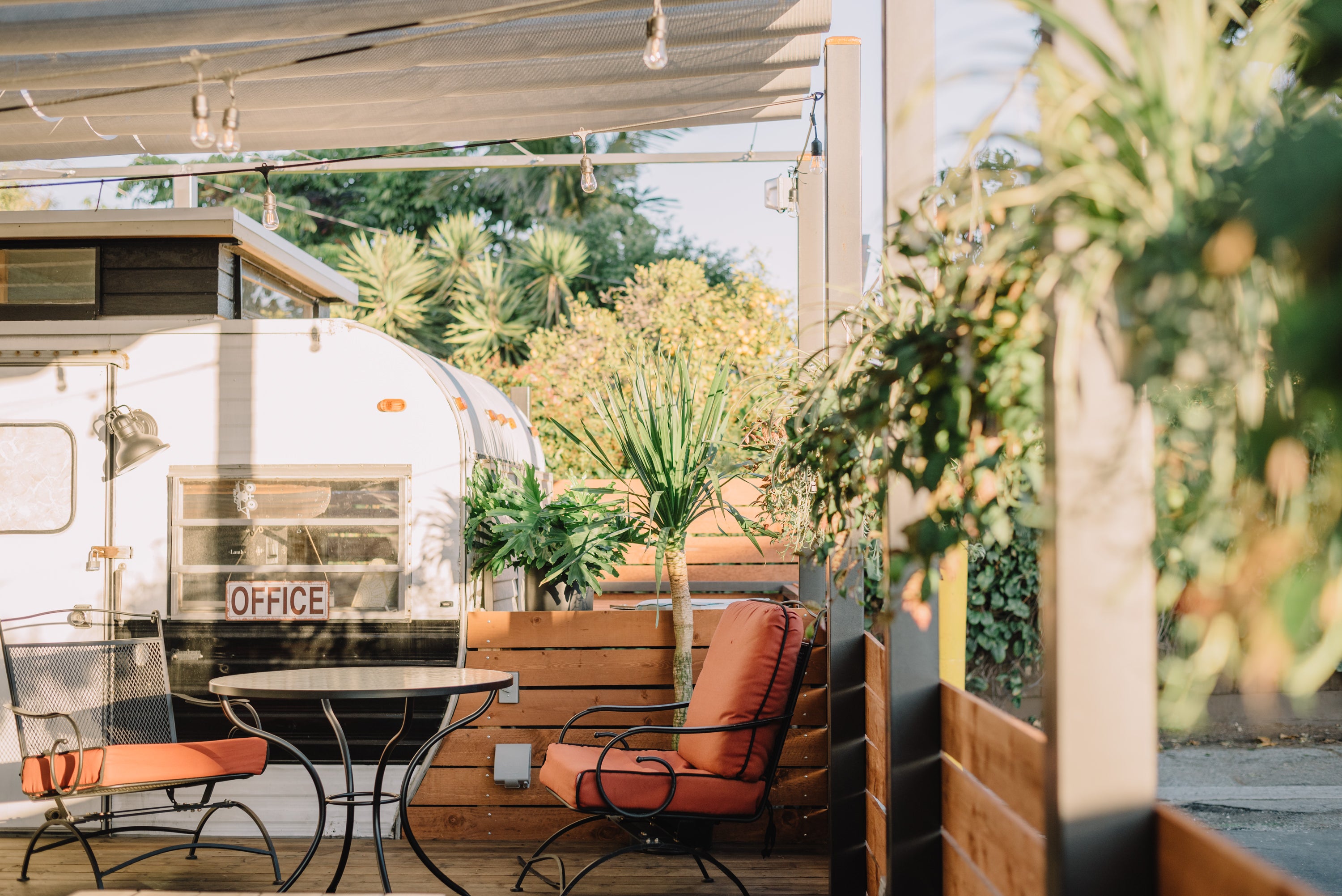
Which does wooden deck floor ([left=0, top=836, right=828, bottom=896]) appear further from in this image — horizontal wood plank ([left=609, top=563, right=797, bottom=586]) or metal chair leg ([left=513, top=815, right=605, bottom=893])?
horizontal wood plank ([left=609, top=563, right=797, bottom=586])

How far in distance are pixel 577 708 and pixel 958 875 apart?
8.28 ft

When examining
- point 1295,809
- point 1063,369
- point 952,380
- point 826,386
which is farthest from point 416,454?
point 1295,809

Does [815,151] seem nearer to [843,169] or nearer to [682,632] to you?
[843,169]

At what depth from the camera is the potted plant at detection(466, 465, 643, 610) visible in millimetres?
4449

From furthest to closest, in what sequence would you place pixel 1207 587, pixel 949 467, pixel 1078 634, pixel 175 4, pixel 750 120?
pixel 750 120, pixel 175 4, pixel 949 467, pixel 1078 634, pixel 1207 587

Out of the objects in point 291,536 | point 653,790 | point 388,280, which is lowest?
point 653,790

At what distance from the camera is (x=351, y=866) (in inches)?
157

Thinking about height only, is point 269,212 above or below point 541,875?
above

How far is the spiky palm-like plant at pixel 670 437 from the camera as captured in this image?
12.9 ft

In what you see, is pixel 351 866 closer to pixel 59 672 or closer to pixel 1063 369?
pixel 59 672

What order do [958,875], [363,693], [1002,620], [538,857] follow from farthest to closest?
[1002,620] < [538,857] < [363,693] < [958,875]

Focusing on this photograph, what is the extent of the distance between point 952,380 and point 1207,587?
0.53 m

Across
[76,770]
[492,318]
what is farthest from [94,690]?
[492,318]

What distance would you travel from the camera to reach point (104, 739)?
429 centimetres
